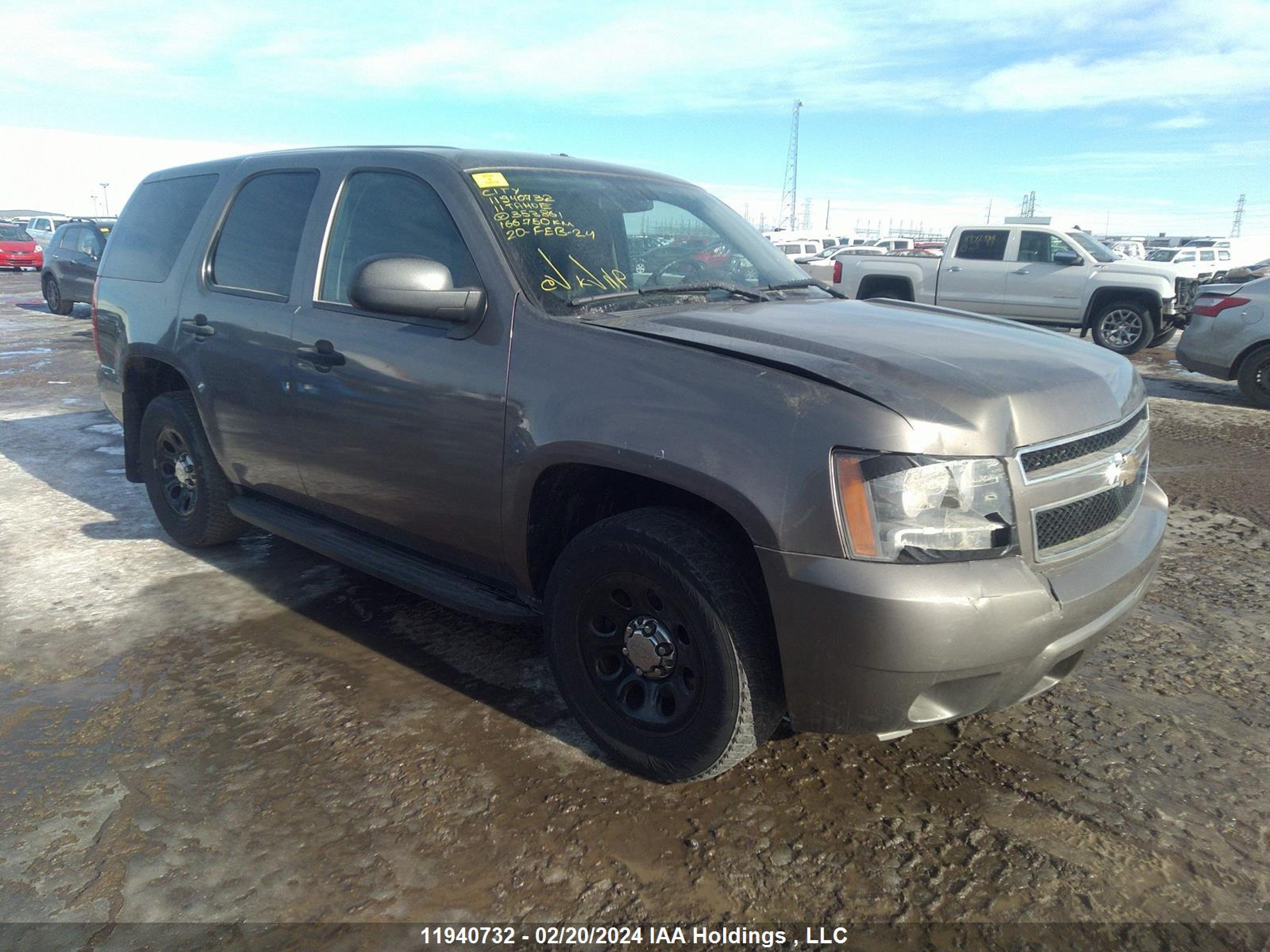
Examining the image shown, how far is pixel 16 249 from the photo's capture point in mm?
28859

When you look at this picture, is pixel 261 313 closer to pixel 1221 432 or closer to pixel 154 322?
pixel 154 322

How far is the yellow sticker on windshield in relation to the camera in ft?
10.5

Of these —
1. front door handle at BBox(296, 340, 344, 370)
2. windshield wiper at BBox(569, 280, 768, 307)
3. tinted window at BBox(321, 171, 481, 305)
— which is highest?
tinted window at BBox(321, 171, 481, 305)

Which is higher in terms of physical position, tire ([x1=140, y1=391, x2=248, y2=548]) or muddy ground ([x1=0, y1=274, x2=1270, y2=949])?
tire ([x1=140, y1=391, x2=248, y2=548])

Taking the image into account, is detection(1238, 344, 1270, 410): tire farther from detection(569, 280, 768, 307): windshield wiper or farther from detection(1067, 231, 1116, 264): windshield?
detection(569, 280, 768, 307): windshield wiper

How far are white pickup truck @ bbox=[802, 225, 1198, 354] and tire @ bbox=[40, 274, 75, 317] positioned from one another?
12.6m

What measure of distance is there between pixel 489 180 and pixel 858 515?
184cm

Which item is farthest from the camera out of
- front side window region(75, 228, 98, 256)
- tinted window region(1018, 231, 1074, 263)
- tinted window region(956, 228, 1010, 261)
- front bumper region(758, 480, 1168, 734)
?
front side window region(75, 228, 98, 256)

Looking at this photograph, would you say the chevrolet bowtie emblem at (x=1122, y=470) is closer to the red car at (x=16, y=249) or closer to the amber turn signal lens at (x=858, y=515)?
the amber turn signal lens at (x=858, y=515)

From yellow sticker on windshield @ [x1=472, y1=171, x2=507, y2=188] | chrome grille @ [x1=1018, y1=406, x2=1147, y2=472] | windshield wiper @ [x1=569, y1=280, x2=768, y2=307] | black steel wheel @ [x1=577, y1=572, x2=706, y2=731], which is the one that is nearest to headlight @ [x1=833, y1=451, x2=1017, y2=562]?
chrome grille @ [x1=1018, y1=406, x2=1147, y2=472]

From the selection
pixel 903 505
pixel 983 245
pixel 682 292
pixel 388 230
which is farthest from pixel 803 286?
pixel 983 245

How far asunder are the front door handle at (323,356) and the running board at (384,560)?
670mm

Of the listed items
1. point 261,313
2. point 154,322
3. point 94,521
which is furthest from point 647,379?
point 94,521

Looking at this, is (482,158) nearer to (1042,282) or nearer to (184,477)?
(184,477)
